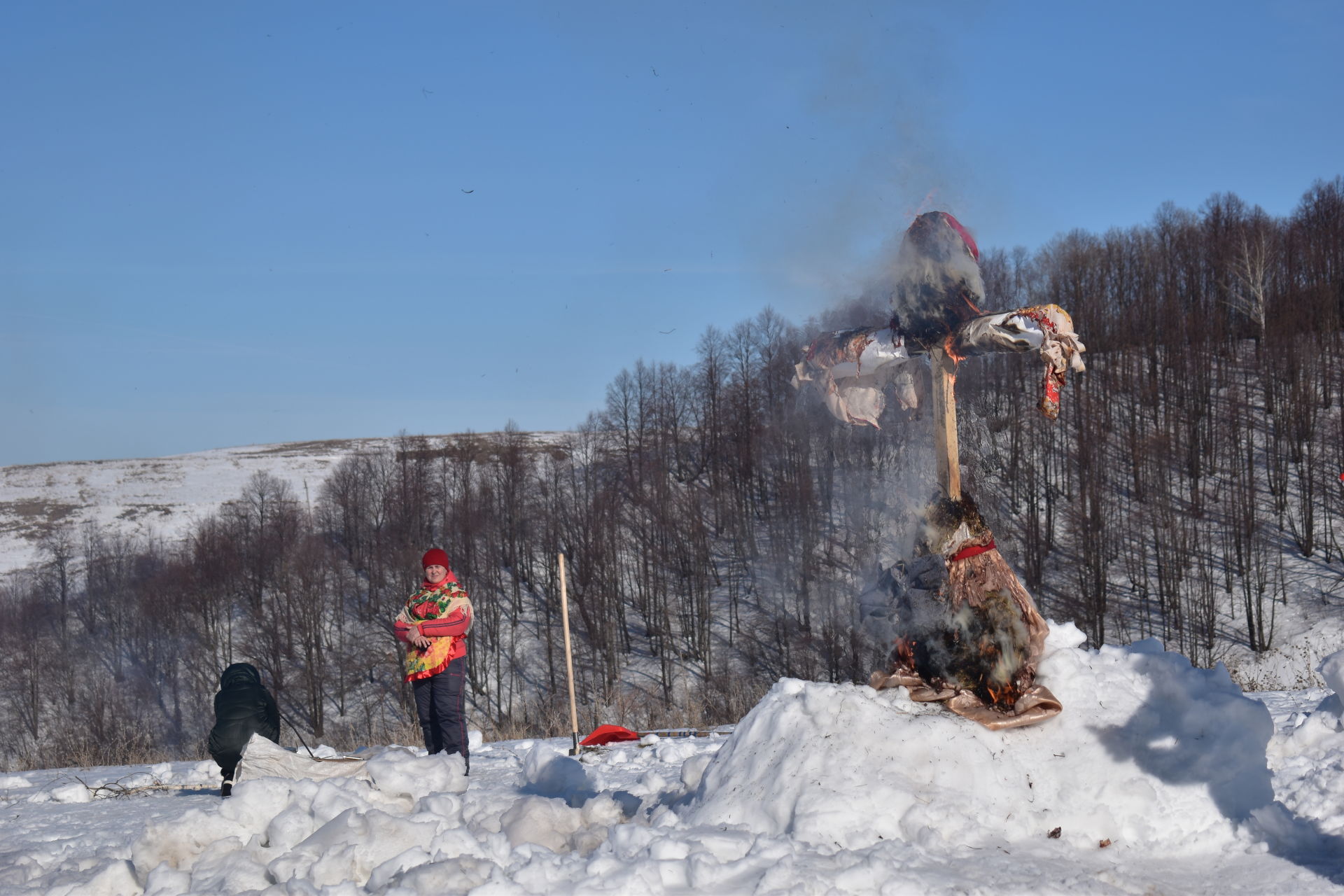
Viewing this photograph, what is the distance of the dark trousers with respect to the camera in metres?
7.76

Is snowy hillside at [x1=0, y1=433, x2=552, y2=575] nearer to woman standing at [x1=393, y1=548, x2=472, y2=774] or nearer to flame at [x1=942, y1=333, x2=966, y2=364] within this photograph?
woman standing at [x1=393, y1=548, x2=472, y2=774]

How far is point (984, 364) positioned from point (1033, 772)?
18.7m

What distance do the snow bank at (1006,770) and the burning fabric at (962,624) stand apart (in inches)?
7.7

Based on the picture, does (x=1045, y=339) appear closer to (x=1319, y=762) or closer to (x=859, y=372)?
(x=859, y=372)

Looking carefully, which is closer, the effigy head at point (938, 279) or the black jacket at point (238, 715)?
the effigy head at point (938, 279)

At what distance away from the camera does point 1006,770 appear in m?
5.19

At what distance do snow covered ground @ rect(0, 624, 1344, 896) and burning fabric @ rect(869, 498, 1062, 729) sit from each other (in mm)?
184

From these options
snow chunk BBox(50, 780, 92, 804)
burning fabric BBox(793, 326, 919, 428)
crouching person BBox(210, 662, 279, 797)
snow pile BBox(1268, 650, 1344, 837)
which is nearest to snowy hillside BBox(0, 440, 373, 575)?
snow chunk BBox(50, 780, 92, 804)

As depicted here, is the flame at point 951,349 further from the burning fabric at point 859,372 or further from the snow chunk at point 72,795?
the snow chunk at point 72,795

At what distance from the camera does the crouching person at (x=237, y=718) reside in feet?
23.9

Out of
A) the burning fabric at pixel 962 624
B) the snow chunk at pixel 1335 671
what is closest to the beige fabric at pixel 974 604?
the burning fabric at pixel 962 624

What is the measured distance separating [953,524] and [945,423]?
2.00ft

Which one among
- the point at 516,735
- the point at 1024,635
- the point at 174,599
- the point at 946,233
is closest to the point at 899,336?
the point at 946,233

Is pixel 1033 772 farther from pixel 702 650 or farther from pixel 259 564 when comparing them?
pixel 259 564
